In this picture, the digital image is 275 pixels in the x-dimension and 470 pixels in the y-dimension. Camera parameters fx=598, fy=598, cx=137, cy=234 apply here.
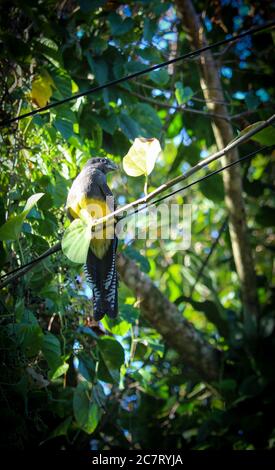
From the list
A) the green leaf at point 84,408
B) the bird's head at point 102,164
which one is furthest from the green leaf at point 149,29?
the green leaf at point 84,408

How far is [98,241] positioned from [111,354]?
699 millimetres

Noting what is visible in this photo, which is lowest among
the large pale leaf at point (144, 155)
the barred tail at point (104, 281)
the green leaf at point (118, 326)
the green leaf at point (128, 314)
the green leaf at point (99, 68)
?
the green leaf at point (118, 326)

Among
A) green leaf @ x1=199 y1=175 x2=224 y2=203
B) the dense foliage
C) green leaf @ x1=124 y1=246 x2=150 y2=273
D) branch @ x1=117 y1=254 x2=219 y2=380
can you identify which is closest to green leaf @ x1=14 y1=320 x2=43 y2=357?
the dense foliage

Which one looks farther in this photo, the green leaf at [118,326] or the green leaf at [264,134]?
the green leaf at [118,326]

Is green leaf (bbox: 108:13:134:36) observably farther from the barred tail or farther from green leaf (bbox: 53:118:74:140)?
the barred tail

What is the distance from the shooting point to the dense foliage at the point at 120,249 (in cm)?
336

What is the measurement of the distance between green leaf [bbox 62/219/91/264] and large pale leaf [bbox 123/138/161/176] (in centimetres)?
35

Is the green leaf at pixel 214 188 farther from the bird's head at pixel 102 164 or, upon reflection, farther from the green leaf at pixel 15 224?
the green leaf at pixel 15 224

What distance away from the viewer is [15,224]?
2.63m

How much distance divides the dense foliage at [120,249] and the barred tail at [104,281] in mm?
203

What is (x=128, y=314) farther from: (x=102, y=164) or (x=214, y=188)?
(x=214, y=188)

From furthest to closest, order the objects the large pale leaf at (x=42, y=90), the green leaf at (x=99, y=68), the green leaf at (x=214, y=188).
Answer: the green leaf at (x=214, y=188) < the green leaf at (x=99, y=68) < the large pale leaf at (x=42, y=90)

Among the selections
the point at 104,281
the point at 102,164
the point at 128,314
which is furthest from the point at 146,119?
the point at 104,281
